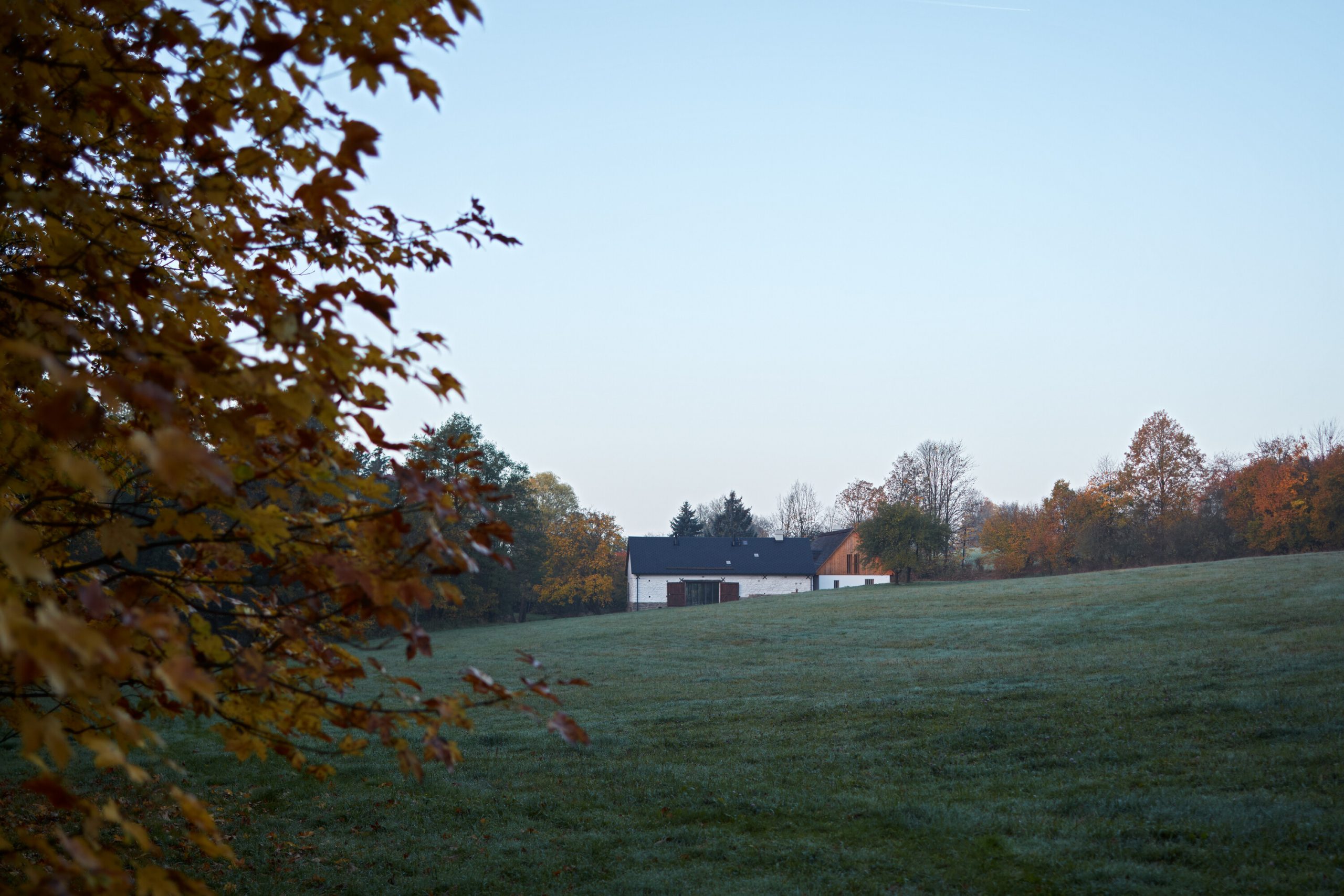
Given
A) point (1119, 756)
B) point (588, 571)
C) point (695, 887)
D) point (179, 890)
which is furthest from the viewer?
point (588, 571)

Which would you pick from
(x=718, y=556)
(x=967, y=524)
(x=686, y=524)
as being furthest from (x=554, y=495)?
(x=967, y=524)

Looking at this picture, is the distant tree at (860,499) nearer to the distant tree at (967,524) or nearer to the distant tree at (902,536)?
the distant tree at (967,524)

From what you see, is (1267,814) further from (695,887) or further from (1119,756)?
(695,887)

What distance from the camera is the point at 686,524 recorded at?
70.2 m

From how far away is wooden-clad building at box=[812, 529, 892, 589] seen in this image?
5666 centimetres

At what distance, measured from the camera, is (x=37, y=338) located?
2158 mm

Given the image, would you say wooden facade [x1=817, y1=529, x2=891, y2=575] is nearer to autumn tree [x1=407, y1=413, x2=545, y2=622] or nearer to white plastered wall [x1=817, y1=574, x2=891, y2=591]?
white plastered wall [x1=817, y1=574, x2=891, y2=591]

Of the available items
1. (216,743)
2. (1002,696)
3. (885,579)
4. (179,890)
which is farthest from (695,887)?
(885,579)

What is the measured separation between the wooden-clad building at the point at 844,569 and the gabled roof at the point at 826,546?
44mm

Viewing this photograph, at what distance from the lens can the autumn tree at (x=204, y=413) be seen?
195 cm

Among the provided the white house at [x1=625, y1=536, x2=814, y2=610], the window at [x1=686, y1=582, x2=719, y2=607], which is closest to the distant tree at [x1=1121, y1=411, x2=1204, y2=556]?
the white house at [x1=625, y1=536, x2=814, y2=610]

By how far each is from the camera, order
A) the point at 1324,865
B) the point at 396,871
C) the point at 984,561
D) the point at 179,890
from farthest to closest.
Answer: the point at 984,561
the point at 396,871
the point at 1324,865
the point at 179,890

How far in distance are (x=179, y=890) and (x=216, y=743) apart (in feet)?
38.7

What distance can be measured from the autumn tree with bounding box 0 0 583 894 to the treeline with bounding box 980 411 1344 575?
47017 millimetres
